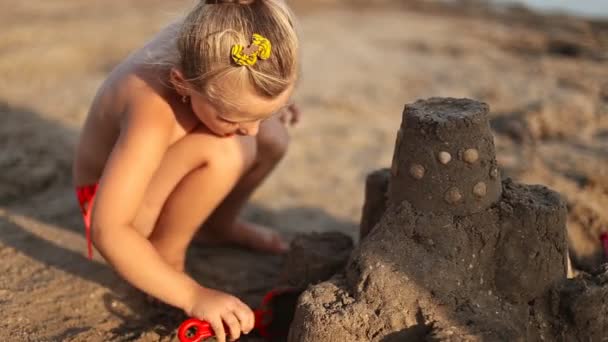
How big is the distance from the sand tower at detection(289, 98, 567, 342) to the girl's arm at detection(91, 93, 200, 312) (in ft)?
1.39

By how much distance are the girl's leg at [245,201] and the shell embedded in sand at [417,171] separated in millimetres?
859

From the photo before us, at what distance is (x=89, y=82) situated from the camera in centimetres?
441

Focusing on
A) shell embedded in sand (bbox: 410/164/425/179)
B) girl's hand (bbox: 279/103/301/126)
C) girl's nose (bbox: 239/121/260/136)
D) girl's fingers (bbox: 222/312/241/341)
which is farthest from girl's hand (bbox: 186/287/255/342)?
girl's hand (bbox: 279/103/301/126)

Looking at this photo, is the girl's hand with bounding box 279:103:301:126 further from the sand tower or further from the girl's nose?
the sand tower

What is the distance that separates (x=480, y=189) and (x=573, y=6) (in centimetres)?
639

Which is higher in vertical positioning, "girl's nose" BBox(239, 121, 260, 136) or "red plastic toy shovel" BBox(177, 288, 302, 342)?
"girl's nose" BBox(239, 121, 260, 136)

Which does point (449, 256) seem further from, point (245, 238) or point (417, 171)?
point (245, 238)

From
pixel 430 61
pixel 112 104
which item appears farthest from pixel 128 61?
pixel 430 61

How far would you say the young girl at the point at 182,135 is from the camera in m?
1.86

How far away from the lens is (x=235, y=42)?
1.82 metres

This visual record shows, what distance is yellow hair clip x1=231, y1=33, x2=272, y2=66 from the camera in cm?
181

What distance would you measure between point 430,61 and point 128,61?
3.51 meters

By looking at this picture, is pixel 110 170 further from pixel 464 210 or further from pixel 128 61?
pixel 464 210

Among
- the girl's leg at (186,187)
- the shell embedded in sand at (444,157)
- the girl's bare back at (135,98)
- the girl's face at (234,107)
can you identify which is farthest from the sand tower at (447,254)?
the girl's bare back at (135,98)
